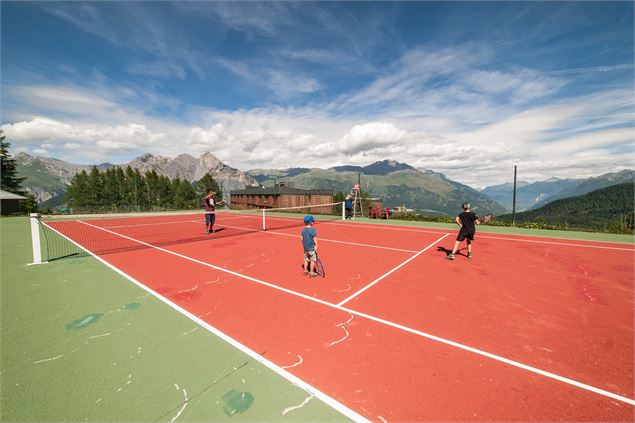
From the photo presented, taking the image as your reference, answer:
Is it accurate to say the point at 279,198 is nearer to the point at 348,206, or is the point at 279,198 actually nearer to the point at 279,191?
the point at 279,191

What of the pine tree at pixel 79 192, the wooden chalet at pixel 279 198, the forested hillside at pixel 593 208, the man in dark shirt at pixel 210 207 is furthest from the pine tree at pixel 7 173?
the forested hillside at pixel 593 208

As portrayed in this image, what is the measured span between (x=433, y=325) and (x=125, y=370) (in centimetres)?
502

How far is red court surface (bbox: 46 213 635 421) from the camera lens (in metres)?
3.17

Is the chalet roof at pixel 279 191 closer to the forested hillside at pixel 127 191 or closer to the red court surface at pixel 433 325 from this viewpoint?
the forested hillside at pixel 127 191

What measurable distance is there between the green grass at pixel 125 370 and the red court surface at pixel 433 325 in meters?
0.44

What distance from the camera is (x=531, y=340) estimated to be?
171 inches

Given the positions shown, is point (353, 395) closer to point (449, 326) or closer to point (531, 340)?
point (449, 326)

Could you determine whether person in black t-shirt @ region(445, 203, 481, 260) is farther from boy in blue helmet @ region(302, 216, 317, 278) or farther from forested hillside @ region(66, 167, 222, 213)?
forested hillside @ region(66, 167, 222, 213)

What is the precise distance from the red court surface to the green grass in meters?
0.44

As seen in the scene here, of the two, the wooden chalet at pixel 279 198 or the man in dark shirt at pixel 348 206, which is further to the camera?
the wooden chalet at pixel 279 198

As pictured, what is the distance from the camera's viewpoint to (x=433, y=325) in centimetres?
480

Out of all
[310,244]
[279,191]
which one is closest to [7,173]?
[279,191]

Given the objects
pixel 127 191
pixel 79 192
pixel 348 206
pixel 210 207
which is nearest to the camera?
pixel 210 207

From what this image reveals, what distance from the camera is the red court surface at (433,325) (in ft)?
10.4
